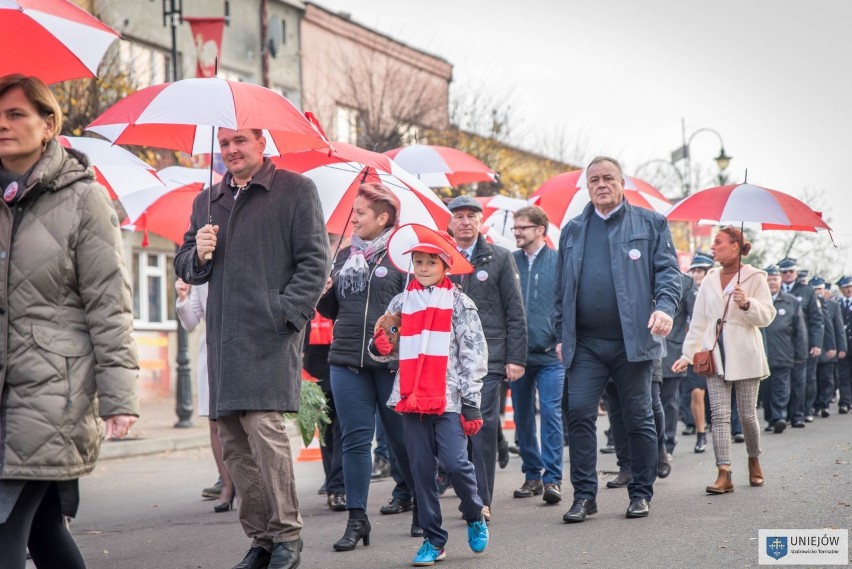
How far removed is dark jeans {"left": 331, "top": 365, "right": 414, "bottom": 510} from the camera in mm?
7254

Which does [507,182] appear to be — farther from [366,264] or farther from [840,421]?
[366,264]

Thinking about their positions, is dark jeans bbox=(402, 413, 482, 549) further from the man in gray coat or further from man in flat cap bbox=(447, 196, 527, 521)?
man in flat cap bbox=(447, 196, 527, 521)

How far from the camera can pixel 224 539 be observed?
7.73 metres

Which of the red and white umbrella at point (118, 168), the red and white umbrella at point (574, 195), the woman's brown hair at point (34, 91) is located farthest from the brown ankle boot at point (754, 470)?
the woman's brown hair at point (34, 91)

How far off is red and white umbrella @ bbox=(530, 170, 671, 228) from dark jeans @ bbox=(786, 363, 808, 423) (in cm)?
576

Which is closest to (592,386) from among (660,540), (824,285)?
(660,540)

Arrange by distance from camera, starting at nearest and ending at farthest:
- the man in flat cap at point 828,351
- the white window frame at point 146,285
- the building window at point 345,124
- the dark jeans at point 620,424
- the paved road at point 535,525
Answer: the paved road at point 535,525
the dark jeans at point 620,424
the man in flat cap at point 828,351
the white window frame at point 146,285
the building window at point 345,124

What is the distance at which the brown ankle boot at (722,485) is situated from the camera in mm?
8812

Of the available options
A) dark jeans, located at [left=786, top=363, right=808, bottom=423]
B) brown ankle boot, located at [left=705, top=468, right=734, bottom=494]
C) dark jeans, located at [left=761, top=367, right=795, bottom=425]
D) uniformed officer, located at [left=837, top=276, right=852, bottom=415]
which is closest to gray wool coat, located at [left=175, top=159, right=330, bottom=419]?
brown ankle boot, located at [left=705, top=468, right=734, bottom=494]

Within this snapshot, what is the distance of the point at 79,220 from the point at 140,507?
6060 millimetres

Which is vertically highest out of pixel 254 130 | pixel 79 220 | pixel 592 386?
pixel 254 130
